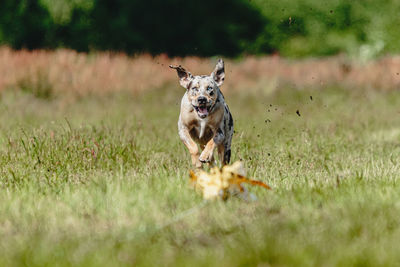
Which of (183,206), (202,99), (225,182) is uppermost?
(202,99)

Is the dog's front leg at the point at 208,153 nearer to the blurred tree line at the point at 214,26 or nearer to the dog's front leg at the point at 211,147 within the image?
the dog's front leg at the point at 211,147

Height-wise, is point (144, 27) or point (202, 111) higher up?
point (144, 27)

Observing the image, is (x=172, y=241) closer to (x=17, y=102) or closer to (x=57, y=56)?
(x=17, y=102)

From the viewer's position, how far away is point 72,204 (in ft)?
14.7

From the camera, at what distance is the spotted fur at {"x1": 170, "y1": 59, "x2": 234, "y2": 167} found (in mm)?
5862

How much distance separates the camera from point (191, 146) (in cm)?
604

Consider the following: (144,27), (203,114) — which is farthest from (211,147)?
(144,27)

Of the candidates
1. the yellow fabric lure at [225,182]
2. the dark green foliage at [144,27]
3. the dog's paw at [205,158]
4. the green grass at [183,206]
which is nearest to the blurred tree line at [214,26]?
the dark green foliage at [144,27]

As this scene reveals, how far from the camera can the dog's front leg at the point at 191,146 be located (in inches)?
236

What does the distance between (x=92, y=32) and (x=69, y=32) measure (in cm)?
63

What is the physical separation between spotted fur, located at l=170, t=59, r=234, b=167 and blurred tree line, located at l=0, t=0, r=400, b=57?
33.7ft

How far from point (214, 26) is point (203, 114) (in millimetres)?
12758

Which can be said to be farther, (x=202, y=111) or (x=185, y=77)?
(x=185, y=77)

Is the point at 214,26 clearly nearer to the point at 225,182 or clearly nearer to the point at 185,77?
the point at 185,77
